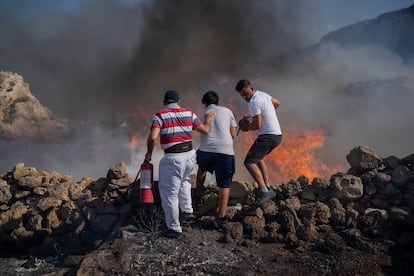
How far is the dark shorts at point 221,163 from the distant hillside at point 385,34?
1989 centimetres

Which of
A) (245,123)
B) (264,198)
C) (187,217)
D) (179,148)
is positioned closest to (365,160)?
(264,198)

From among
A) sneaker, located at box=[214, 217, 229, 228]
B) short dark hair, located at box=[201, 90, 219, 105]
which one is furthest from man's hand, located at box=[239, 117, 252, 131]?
sneaker, located at box=[214, 217, 229, 228]

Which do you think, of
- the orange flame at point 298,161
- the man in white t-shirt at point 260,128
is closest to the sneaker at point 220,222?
the man in white t-shirt at point 260,128

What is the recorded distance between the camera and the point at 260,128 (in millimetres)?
5641

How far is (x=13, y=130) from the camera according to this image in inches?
768

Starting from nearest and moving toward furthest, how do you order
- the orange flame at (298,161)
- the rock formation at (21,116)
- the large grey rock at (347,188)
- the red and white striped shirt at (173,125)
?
the red and white striped shirt at (173,125), the large grey rock at (347,188), the orange flame at (298,161), the rock formation at (21,116)

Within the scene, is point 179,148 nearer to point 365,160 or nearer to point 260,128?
point 260,128

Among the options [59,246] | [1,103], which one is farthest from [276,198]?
[1,103]

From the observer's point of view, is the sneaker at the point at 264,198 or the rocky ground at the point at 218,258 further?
the sneaker at the point at 264,198

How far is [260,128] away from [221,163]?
0.88 metres

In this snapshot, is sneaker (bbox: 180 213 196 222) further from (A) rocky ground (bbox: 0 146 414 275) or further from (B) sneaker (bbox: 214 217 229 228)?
(B) sneaker (bbox: 214 217 229 228)

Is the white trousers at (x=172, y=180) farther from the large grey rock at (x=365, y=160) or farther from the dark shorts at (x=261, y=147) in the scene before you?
the large grey rock at (x=365, y=160)

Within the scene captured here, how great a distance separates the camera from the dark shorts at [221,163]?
527 cm

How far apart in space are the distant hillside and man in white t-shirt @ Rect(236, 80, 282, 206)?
62.6ft
